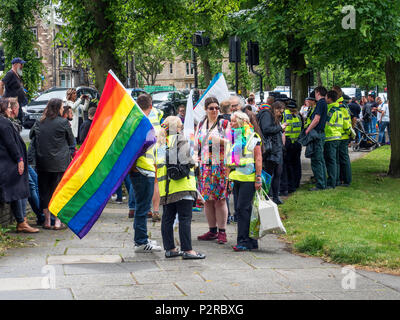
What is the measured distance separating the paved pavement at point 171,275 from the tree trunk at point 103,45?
7248mm

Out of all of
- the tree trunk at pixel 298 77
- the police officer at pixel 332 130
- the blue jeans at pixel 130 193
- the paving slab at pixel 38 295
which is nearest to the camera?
the paving slab at pixel 38 295

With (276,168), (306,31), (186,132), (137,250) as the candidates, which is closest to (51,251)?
(137,250)

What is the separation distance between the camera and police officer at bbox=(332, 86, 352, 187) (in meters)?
13.0

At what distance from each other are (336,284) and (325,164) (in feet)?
25.1

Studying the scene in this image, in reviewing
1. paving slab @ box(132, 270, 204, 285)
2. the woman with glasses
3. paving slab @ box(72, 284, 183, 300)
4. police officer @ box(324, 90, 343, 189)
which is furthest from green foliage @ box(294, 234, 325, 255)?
police officer @ box(324, 90, 343, 189)

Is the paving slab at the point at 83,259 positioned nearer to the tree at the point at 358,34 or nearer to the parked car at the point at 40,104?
the tree at the point at 358,34

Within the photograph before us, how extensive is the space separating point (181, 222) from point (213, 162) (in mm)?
1282

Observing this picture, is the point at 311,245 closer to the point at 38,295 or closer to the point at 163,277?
the point at 163,277

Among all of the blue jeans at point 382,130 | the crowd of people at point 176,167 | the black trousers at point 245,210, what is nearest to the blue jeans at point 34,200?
the crowd of people at point 176,167

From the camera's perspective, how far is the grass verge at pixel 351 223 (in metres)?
7.37

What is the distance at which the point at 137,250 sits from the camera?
7.70m

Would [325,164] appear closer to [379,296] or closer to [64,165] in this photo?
[64,165]

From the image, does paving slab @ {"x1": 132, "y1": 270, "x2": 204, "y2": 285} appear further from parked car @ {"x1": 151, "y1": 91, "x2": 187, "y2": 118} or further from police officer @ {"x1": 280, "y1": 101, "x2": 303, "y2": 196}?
parked car @ {"x1": 151, "y1": 91, "x2": 187, "y2": 118}

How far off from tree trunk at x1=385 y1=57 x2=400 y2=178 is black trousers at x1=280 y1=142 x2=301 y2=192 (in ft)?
10.1
